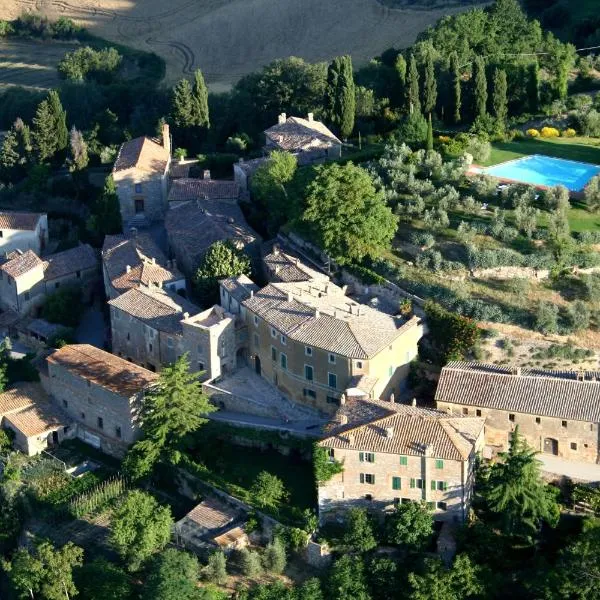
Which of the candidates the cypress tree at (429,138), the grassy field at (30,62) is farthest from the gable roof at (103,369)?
the grassy field at (30,62)

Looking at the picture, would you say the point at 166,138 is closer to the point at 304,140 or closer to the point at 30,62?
the point at 304,140

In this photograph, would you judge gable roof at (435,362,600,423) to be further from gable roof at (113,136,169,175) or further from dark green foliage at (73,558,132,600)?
gable roof at (113,136,169,175)

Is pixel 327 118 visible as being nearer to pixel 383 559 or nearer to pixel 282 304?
pixel 282 304

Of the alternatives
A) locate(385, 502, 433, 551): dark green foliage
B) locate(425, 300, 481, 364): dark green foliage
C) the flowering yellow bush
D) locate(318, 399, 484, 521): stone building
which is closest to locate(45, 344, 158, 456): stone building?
locate(318, 399, 484, 521): stone building

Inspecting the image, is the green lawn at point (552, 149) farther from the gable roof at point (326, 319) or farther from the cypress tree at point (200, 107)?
the cypress tree at point (200, 107)

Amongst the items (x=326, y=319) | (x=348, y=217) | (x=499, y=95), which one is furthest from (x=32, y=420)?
(x=499, y=95)
